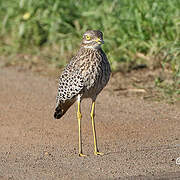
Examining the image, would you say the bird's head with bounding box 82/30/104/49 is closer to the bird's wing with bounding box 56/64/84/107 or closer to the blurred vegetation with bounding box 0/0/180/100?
the bird's wing with bounding box 56/64/84/107

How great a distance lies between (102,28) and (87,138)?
155 inches

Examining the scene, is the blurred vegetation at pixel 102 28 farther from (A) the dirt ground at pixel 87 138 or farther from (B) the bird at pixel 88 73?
(B) the bird at pixel 88 73

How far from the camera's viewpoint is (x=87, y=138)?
735cm

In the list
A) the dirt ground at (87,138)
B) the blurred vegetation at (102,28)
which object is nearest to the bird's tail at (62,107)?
the dirt ground at (87,138)

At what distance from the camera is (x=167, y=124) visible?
7895 millimetres

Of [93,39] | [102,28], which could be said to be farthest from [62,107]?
[102,28]

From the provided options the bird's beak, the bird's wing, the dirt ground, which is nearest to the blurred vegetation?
the dirt ground

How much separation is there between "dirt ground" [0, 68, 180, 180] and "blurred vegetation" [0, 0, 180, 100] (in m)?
1.05

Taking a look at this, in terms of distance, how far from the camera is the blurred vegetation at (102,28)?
1019 centimetres

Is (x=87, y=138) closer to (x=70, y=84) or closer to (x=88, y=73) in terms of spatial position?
(x=70, y=84)

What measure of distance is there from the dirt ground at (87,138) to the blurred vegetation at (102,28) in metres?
1.05

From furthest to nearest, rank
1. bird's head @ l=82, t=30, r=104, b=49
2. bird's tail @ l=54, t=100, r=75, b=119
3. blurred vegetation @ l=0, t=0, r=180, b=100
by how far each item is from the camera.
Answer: blurred vegetation @ l=0, t=0, r=180, b=100, bird's tail @ l=54, t=100, r=75, b=119, bird's head @ l=82, t=30, r=104, b=49

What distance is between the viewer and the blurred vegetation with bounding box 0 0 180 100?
10.2 meters

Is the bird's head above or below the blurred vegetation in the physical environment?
below
